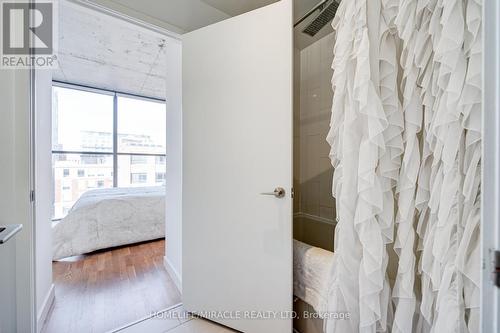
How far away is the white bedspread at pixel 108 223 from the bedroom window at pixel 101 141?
6.45 ft

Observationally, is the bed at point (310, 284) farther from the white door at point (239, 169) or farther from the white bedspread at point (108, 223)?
the white bedspread at point (108, 223)

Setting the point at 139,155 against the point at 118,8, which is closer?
the point at 118,8

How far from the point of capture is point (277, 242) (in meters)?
1.39

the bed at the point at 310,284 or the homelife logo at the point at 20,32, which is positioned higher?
the homelife logo at the point at 20,32

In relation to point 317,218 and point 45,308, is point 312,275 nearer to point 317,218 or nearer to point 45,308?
point 317,218

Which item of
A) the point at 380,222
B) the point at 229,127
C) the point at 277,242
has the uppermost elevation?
the point at 229,127

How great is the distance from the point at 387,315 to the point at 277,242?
24.6 inches

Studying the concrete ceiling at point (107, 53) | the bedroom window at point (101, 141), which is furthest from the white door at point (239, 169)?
the bedroom window at point (101, 141)

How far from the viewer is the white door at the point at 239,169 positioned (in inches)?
54.2

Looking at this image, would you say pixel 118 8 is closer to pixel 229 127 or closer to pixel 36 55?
pixel 36 55

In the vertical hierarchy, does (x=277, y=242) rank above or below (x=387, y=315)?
above

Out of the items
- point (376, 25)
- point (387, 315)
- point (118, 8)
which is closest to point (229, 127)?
point (376, 25)

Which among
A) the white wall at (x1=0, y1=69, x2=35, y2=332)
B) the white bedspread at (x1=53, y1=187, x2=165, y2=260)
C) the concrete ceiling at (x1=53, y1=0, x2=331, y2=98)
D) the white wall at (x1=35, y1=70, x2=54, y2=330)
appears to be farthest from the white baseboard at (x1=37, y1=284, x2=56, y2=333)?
the concrete ceiling at (x1=53, y1=0, x2=331, y2=98)

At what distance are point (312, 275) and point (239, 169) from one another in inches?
31.1
